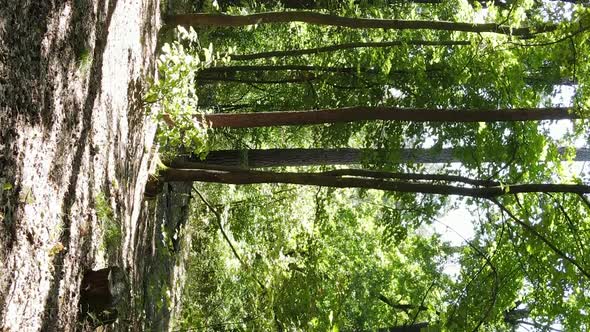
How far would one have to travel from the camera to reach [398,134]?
8188mm

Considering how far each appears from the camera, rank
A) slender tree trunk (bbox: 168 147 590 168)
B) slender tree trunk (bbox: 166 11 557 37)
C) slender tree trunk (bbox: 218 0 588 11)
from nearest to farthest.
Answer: slender tree trunk (bbox: 166 11 557 37), slender tree trunk (bbox: 218 0 588 11), slender tree trunk (bbox: 168 147 590 168)

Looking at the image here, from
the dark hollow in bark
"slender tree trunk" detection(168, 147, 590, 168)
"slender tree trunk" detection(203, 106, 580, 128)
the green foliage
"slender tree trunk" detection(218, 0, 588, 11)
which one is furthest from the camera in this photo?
"slender tree trunk" detection(168, 147, 590, 168)

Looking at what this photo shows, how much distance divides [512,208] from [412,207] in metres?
1.29

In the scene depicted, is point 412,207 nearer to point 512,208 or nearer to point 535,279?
point 512,208

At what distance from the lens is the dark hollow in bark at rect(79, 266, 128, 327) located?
3.78m

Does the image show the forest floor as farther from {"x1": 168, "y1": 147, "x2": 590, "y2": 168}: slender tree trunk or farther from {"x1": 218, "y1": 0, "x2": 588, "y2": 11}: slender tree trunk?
{"x1": 168, "y1": 147, "x2": 590, "y2": 168}: slender tree trunk

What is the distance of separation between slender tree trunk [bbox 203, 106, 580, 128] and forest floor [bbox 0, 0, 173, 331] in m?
0.95

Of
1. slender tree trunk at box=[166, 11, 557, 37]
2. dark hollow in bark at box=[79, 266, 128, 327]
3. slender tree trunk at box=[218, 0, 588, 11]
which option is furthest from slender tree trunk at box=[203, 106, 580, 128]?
slender tree trunk at box=[218, 0, 588, 11]

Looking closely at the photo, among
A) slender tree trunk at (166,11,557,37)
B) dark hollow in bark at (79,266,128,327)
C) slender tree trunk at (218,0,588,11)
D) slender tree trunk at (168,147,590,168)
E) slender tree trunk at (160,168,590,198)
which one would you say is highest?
slender tree trunk at (218,0,588,11)

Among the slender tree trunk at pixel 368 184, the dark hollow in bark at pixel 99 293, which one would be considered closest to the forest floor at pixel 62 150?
the dark hollow in bark at pixel 99 293

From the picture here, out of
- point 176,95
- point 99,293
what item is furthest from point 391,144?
point 99,293

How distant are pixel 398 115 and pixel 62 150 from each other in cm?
260

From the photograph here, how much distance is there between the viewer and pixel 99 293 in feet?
12.5

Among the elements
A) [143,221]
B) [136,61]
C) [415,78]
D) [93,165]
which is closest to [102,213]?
[93,165]
